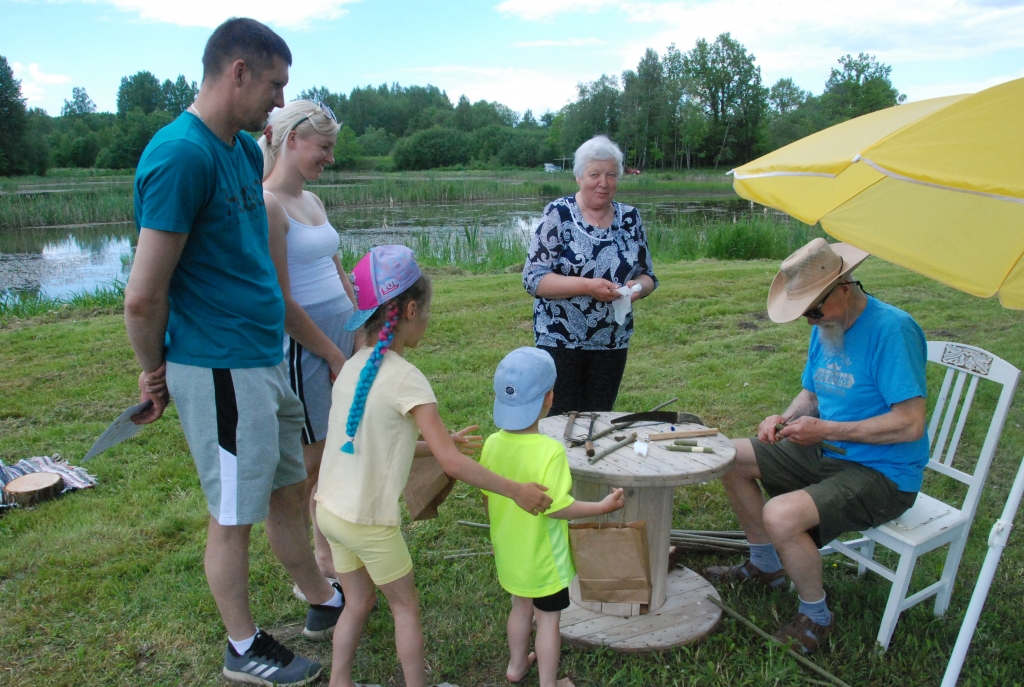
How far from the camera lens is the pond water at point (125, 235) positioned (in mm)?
12820

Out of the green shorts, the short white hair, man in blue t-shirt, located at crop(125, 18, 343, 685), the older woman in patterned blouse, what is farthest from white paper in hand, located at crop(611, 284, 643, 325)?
man in blue t-shirt, located at crop(125, 18, 343, 685)

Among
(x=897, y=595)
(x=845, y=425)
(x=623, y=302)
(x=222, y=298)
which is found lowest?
(x=897, y=595)

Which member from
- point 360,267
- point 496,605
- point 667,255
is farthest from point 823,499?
point 667,255

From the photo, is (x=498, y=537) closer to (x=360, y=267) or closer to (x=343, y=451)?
(x=343, y=451)

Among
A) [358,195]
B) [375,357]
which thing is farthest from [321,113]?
[358,195]

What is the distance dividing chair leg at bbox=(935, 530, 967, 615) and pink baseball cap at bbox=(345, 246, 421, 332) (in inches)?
95.2

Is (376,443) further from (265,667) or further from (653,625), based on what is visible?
(653,625)

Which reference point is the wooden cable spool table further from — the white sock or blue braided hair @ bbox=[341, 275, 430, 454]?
the white sock

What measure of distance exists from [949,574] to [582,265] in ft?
6.75

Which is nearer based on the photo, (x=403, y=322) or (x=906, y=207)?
(x=403, y=322)

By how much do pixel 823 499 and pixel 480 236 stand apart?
40.3ft

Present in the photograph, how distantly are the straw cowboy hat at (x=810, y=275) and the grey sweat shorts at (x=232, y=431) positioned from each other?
188 centimetres

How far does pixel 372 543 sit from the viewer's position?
82.7 inches

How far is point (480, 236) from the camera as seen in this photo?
14.4m
